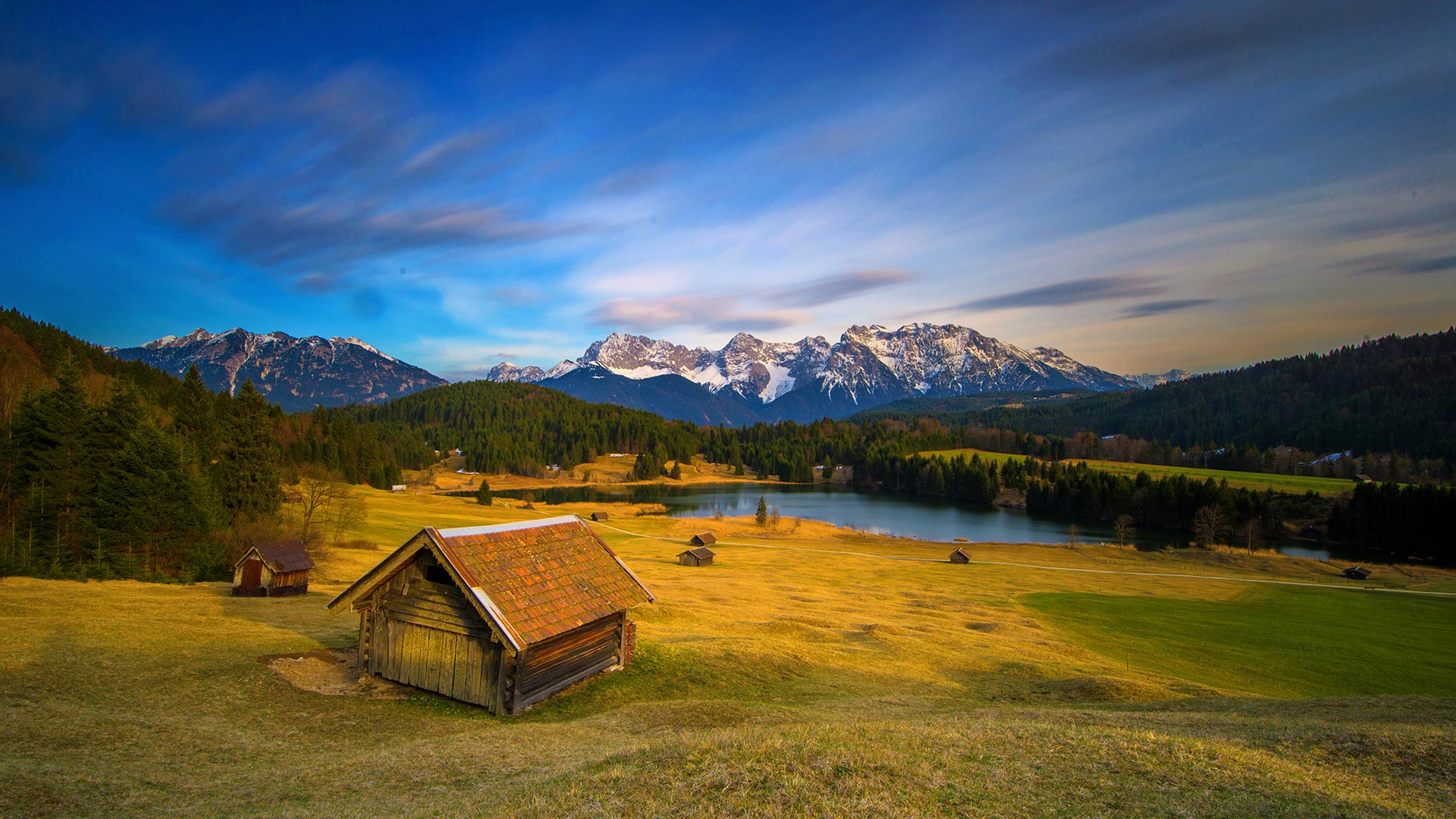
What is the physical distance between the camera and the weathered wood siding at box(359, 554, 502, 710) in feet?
62.5

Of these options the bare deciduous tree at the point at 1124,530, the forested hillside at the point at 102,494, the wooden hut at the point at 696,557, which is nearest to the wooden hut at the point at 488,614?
the forested hillside at the point at 102,494

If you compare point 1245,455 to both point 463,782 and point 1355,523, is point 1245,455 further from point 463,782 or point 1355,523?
point 463,782

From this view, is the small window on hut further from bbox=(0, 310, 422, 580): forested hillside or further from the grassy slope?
bbox=(0, 310, 422, 580): forested hillside

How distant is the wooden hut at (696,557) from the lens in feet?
211

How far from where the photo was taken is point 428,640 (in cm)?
2011

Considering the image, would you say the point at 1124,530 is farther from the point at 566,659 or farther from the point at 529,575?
the point at 529,575

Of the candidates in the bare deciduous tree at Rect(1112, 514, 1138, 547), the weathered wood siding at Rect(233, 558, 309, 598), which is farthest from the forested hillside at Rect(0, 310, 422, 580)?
the bare deciduous tree at Rect(1112, 514, 1138, 547)

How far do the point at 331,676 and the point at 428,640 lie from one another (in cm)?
428

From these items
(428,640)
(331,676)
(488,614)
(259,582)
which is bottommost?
(259,582)

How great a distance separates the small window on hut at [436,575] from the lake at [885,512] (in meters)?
89.4

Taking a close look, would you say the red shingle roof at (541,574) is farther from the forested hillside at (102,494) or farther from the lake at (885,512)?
the lake at (885,512)

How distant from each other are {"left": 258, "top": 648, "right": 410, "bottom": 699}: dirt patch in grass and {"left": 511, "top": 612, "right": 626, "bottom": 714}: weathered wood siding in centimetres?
424

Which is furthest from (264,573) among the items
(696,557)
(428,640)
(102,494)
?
(696,557)

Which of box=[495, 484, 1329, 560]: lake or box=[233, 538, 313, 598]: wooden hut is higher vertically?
box=[233, 538, 313, 598]: wooden hut
